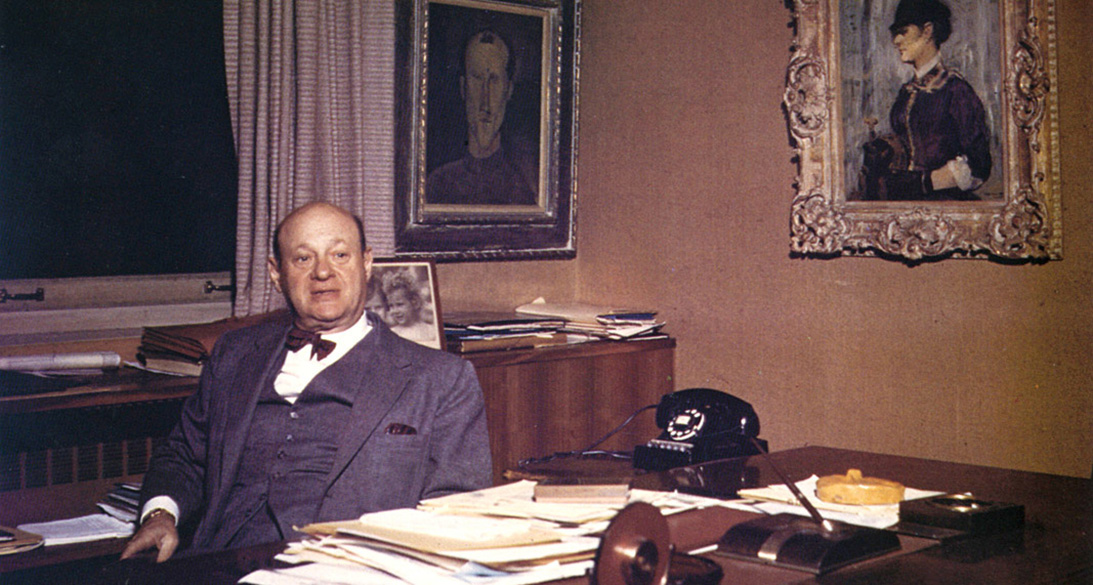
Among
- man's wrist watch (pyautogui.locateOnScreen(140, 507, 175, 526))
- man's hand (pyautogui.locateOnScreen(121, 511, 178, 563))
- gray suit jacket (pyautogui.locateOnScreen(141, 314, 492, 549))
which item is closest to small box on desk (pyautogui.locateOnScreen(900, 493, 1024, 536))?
gray suit jacket (pyautogui.locateOnScreen(141, 314, 492, 549))

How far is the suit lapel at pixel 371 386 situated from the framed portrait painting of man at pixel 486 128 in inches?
48.8

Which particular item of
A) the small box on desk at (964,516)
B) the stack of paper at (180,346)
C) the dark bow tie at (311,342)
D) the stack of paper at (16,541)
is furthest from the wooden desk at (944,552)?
the stack of paper at (180,346)

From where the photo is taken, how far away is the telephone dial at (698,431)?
228 centimetres

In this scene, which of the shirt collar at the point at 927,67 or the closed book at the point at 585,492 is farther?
the shirt collar at the point at 927,67

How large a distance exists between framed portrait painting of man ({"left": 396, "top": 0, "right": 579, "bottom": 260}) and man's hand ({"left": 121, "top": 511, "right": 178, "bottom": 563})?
1.74 metres

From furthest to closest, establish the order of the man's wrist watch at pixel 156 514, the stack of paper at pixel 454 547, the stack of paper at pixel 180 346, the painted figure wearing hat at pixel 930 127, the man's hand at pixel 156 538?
1. the painted figure wearing hat at pixel 930 127
2. the stack of paper at pixel 180 346
3. the man's wrist watch at pixel 156 514
4. the man's hand at pixel 156 538
5. the stack of paper at pixel 454 547

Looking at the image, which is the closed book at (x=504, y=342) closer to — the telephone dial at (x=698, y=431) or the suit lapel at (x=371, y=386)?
the suit lapel at (x=371, y=386)

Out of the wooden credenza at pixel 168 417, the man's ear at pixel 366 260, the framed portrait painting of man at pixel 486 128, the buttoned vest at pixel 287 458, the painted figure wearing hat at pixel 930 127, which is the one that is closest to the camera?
the buttoned vest at pixel 287 458

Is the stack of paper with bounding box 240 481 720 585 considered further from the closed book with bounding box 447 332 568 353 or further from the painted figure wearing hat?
the painted figure wearing hat

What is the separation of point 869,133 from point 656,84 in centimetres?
95

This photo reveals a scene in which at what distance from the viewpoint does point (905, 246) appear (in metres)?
3.26

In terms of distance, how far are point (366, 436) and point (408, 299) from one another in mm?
1046

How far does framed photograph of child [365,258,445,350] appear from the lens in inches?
131

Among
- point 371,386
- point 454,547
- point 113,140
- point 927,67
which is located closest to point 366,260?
point 371,386
